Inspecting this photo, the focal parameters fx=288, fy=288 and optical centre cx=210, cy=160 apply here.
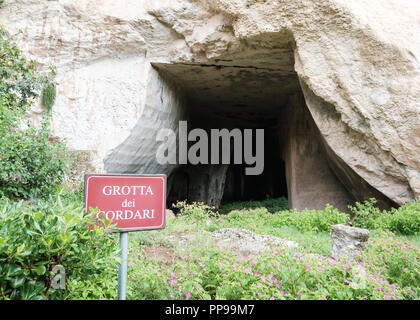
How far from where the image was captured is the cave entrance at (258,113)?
7328mm

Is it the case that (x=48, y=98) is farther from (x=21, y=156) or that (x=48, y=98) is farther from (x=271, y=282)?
(x=271, y=282)

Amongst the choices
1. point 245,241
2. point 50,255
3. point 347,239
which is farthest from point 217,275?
point 347,239

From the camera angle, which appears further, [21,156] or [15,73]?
[15,73]

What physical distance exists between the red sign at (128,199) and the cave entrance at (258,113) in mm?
5450

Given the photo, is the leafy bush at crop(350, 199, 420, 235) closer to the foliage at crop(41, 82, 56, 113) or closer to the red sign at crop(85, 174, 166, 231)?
the red sign at crop(85, 174, 166, 231)

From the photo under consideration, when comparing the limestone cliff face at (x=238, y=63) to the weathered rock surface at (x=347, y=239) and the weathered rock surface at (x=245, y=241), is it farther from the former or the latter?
the weathered rock surface at (x=245, y=241)

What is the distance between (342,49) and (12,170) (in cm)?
590

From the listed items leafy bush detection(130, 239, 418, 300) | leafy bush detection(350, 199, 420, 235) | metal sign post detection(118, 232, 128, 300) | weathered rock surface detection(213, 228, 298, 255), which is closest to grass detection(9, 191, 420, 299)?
leafy bush detection(130, 239, 418, 300)

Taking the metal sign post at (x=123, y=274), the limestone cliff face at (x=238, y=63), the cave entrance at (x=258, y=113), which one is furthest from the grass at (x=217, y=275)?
the cave entrance at (x=258, y=113)

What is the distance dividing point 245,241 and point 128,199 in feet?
8.60

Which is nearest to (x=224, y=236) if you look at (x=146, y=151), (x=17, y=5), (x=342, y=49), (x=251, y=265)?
(x=251, y=265)

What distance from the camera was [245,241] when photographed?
4.15 meters

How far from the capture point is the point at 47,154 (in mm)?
4352

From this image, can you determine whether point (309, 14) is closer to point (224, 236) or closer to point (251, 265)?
point (224, 236)
